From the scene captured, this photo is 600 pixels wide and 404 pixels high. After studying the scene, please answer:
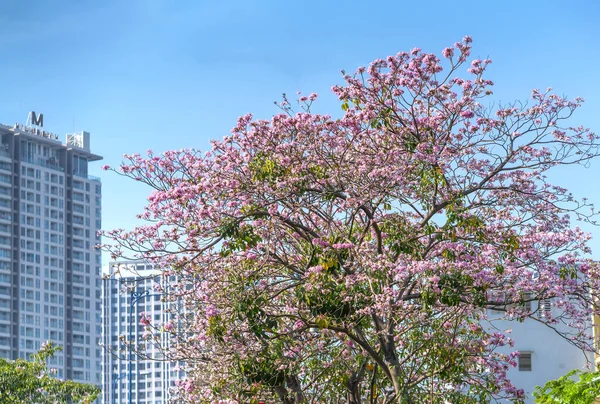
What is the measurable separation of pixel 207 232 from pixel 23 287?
119 m

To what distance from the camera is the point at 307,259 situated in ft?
51.5

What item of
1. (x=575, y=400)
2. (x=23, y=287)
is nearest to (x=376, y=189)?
(x=575, y=400)

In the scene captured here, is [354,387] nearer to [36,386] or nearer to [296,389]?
[296,389]

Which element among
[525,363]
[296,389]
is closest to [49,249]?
[525,363]

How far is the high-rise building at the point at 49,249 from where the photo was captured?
129 m

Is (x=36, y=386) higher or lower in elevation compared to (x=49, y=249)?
lower

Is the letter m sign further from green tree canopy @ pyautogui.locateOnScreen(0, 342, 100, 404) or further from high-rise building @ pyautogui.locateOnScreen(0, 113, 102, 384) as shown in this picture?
green tree canopy @ pyautogui.locateOnScreen(0, 342, 100, 404)

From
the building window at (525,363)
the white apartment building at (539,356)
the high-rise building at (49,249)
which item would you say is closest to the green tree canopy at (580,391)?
the white apartment building at (539,356)

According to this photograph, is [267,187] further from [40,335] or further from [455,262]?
[40,335]

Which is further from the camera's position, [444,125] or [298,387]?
[298,387]

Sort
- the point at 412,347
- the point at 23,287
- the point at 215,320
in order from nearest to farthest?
1. the point at 215,320
2. the point at 412,347
3. the point at 23,287

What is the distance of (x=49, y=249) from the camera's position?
135 m

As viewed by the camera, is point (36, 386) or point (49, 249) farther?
point (49, 249)

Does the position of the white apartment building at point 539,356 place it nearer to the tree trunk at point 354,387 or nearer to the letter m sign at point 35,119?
the tree trunk at point 354,387
